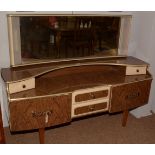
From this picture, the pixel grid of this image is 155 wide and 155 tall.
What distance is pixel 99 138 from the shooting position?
2.58m

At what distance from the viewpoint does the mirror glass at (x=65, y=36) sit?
2.24m

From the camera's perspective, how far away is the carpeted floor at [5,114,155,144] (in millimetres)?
2523

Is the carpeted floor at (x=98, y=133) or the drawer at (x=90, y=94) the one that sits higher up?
the drawer at (x=90, y=94)

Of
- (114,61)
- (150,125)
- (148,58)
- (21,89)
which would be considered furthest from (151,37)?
(21,89)

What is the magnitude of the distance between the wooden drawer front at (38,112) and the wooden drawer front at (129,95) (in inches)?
20.8

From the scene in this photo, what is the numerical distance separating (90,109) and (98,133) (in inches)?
19.3

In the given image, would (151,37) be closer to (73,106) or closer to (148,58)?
(148,58)

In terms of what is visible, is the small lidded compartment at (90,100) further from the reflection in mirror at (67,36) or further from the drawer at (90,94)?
the reflection in mirror at (67,36)

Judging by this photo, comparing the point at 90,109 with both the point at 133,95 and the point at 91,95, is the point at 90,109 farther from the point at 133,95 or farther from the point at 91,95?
the point at 133,95

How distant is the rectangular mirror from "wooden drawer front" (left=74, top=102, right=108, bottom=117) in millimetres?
581

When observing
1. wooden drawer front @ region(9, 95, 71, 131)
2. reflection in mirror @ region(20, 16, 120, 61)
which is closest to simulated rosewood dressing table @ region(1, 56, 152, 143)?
wooden drawer front @ region(9, 95, 71, 131)

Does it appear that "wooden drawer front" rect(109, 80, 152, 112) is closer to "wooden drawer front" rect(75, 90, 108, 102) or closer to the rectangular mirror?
"wooden drawer front" rect(75, 90, 108, 102)

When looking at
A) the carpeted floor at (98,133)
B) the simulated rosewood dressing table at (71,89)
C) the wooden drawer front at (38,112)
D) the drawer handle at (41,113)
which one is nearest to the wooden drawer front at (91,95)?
the simulated rosewood dressing table at (71,89)

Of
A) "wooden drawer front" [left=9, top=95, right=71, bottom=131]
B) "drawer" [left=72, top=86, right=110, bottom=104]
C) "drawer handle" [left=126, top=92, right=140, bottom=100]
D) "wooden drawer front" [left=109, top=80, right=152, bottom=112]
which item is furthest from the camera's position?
"drawer handle" [left=126, top=92, right=140, bottom=100]
